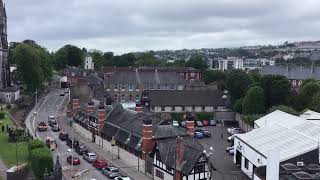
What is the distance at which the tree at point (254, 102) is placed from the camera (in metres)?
78.8

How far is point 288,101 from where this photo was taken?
80875mm

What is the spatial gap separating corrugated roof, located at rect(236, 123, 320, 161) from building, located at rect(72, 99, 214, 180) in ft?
21.9

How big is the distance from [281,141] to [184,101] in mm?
40787

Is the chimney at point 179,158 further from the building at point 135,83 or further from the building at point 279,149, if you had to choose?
the building at point 135,83

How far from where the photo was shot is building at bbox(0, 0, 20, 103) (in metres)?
95.4

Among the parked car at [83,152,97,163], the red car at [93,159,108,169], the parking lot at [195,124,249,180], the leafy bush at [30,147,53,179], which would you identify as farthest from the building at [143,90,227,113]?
the leafy bush at [30,147,53,179]

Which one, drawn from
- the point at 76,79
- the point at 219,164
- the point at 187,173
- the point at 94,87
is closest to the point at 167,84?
the point at 94,87

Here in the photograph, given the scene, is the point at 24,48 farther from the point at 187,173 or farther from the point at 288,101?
the point at 187,173

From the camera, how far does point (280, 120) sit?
6116 centimetres

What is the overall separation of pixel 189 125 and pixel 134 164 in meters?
7.93

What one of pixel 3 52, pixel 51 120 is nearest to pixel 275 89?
pixel 51 120

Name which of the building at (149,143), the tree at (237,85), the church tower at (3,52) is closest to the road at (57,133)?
the building at (149,143)

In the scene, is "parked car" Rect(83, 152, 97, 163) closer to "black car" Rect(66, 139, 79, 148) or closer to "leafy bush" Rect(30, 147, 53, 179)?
"black car" Rect(66, 139, 79, 148)

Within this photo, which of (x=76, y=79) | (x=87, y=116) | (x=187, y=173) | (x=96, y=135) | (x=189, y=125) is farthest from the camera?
(x=76, y=79)
